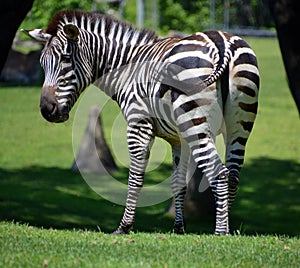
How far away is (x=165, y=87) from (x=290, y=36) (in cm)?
242

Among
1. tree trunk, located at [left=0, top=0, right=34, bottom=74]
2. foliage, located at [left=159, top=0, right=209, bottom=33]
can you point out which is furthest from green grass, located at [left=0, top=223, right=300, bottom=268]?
foliage, located at [left=159, top=0, right=209, bottom=33]

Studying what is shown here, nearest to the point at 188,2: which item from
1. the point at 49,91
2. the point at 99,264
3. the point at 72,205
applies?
the point at 72,205

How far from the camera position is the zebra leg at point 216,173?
8.34 metres

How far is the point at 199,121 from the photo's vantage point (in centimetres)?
836

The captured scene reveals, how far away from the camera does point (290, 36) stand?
33.6 feet

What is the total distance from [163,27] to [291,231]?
3386 cm

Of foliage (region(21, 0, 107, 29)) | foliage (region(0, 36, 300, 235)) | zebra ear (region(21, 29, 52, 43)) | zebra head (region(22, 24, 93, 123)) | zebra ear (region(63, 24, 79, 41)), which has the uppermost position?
zebra ear (region(63, 24, 79, 41))

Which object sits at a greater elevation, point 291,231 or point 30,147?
point 291,231

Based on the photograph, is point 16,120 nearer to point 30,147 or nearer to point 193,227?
point 30,147

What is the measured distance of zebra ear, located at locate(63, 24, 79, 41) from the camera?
28.7 feet

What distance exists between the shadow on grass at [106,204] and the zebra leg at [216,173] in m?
1.93

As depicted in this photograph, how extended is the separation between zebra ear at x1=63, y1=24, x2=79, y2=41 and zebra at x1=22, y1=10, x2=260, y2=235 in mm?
11

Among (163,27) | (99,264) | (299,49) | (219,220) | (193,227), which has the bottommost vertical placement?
(163,27)

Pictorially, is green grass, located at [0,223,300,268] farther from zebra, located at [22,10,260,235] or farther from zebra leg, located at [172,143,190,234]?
zebra leg, located at [172,143,190,234]
